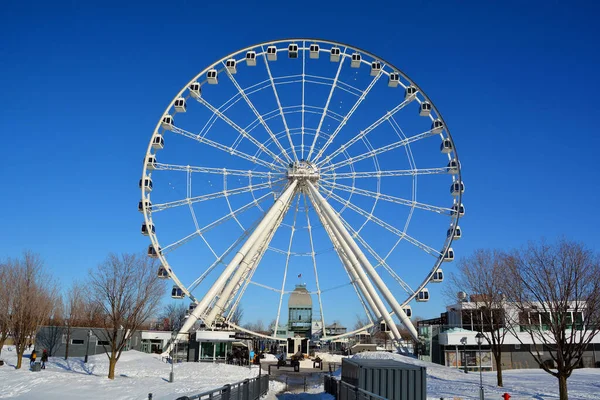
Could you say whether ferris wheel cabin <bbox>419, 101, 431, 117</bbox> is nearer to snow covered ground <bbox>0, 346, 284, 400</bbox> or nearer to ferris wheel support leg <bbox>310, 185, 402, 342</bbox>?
ferris wheel support leg <bbox>310, 185, 402, 342</bbox>

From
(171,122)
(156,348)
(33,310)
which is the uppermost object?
(171,122)

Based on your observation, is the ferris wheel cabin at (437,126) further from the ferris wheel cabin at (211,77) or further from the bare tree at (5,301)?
the bare tree at (5,301)

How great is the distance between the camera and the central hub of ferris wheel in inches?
1471

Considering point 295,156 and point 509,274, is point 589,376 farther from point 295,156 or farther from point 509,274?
point 295,156

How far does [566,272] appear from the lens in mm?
25656

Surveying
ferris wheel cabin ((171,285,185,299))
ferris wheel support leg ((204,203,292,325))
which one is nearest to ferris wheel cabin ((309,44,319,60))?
ferris wheel support leg ((204,203,292,325))

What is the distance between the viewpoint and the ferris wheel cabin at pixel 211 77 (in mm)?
37781

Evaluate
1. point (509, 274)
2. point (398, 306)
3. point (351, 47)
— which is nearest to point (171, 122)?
point (351, 47)

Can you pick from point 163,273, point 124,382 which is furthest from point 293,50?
point 124,382

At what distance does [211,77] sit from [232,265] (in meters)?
12.8

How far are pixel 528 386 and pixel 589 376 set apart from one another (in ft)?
30.4

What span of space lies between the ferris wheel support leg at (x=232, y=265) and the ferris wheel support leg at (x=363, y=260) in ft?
7.53

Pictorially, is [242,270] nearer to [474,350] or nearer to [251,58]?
[251,58]

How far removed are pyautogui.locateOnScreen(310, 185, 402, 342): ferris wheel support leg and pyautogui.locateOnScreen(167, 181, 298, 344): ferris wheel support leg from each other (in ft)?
8.00
